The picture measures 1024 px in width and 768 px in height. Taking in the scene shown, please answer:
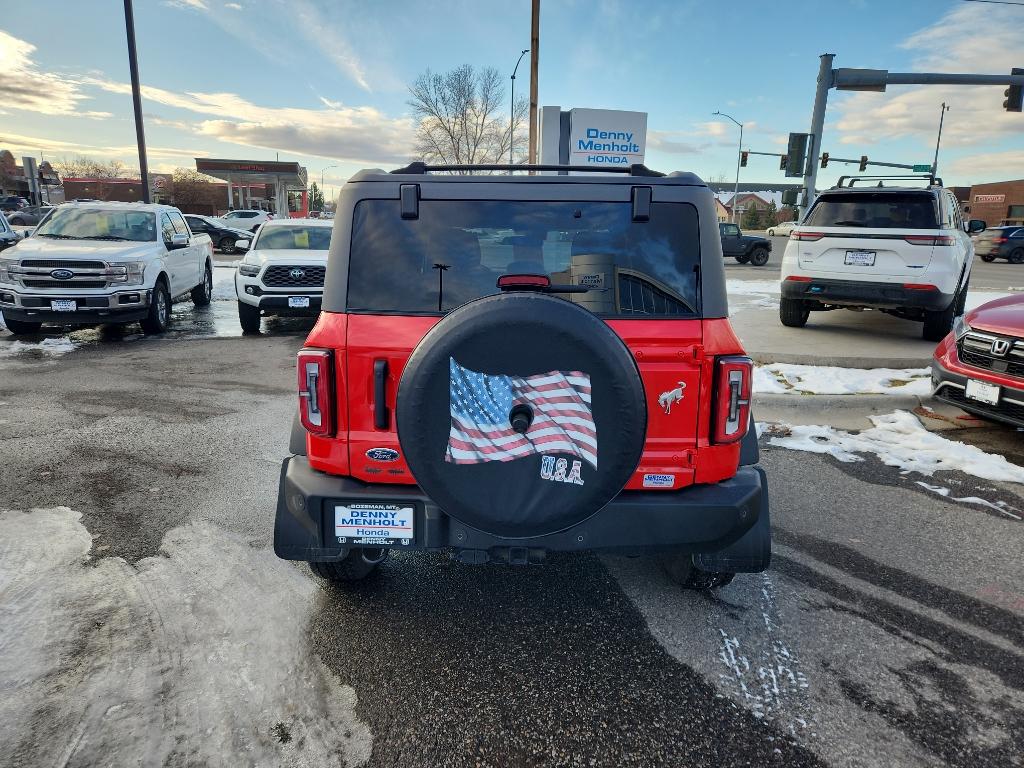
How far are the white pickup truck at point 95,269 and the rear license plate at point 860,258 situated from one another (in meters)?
10.1

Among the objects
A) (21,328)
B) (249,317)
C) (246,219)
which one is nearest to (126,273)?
(249,317)

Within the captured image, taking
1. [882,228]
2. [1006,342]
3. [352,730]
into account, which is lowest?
[352,730]

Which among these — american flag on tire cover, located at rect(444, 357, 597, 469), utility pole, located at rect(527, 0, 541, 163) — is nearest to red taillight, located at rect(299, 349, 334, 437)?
american flag on tire cover, located at rect(444, 357, 597, 469)

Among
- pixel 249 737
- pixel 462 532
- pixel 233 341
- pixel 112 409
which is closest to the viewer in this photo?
pixel 249 737

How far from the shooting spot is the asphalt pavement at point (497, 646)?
2.27 m

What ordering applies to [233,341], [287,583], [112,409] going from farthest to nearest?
[233,341]
[112,409]
[287,583]

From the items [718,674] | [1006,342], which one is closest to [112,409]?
[718,674]

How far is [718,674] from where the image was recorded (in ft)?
8.65

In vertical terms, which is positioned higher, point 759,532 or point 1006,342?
point 1006,342

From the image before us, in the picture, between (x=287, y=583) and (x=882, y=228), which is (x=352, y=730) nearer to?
(x=287, y=583)

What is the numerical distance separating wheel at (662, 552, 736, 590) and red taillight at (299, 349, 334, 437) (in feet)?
5.65

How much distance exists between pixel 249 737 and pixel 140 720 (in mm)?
410

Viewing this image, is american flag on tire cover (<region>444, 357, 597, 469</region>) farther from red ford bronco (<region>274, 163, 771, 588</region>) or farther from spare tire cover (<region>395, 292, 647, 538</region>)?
red ford bronco (<region>274, 163, 771, 588</region>)

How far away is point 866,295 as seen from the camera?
29.1 feet
